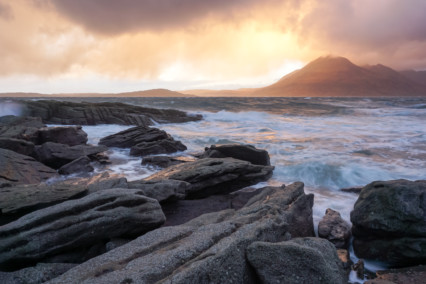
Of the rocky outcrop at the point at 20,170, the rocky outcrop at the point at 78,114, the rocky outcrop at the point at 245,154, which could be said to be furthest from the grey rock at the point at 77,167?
the rocky outcrop at the point at 78,114

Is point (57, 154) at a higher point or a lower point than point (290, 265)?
lower

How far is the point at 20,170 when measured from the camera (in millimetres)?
6770

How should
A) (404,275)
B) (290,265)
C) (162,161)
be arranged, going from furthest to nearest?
(162,161)
(404,275)
(290,265)

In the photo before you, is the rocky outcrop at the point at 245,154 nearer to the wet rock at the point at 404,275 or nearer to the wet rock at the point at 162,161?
the wet rock at the point at 162,161

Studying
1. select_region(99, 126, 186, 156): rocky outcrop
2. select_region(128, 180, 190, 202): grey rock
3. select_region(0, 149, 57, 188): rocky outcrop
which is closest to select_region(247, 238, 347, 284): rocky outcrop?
select_region(128, 180, 190, 202): grey rock

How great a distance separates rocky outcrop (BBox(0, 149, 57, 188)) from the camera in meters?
6.30

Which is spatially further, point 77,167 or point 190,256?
point 77,167

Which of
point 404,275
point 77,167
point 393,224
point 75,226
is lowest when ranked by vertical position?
point 404,275

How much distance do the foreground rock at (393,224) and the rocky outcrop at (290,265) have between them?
6.88 feet

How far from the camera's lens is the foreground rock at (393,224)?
4016 mm

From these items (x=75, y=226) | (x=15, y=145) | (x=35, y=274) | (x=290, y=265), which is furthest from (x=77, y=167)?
(x=290, y=265)

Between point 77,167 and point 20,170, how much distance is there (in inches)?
63.0

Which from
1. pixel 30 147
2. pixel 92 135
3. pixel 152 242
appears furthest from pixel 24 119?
pixel 152 242

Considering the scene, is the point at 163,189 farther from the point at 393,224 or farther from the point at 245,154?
the point at 245,154
